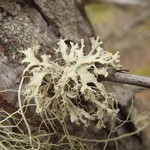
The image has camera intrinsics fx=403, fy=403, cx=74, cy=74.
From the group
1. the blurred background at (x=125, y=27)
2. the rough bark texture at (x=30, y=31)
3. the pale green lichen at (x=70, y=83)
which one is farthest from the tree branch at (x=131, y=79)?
the blurred background at (x=125, y=27)

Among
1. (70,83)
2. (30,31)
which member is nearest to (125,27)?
(30,31)

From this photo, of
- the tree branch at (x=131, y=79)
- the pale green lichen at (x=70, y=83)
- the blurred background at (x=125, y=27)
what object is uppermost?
the blurred background at (x=125, y=27)

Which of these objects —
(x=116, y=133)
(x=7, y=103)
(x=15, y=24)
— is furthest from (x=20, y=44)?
(x=116, y=133)

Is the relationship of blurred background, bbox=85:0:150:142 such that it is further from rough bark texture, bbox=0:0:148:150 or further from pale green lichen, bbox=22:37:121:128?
pale green lichen, bbox=22:37:121:128

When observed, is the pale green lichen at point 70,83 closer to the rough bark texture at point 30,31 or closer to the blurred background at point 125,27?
the rough bark texture at point 30,31

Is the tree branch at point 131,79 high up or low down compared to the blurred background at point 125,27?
down
